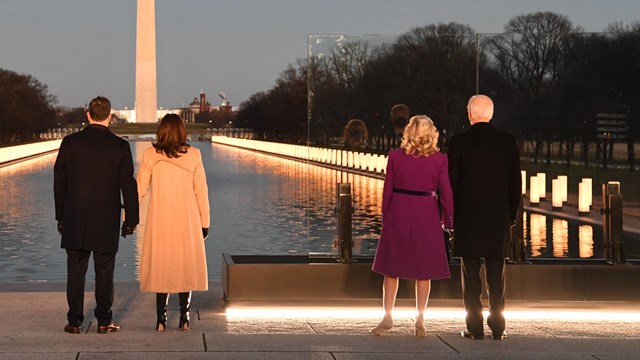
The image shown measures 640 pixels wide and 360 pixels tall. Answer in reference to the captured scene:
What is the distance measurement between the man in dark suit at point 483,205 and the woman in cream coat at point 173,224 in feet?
7.05

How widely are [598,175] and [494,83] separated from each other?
4.87 ft

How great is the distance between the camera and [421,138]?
11320 mm

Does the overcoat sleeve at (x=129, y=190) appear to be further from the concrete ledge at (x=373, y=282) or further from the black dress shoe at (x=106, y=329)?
the concrete ledge at (x=373, y=282)

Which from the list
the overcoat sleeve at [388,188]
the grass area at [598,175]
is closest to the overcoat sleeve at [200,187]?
the overcoat sleeve at [388,188]

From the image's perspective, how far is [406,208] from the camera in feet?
37.7

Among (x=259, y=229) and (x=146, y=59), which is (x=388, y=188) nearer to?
(x=259, y=229)

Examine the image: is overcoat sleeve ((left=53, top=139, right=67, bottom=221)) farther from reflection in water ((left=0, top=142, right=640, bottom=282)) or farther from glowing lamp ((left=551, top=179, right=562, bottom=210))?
glowing lamp ((left=551, top=179, right=562, bottom=210))

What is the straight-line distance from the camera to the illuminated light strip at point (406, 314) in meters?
12.9

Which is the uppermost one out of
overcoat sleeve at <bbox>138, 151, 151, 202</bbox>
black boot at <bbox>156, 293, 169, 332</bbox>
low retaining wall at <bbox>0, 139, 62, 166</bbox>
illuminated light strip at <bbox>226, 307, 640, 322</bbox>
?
overcoat sleeve at <bbox>138, 151, 151, 202</bbox>

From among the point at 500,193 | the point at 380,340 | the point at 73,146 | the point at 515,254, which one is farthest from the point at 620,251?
the point at 73,146

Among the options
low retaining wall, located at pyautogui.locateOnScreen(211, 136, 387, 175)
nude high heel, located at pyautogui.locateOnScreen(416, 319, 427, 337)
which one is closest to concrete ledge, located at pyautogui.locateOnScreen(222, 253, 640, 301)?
low retaining wall, located at pyautogui.locateOnScreen(211, 136, 387, 175)

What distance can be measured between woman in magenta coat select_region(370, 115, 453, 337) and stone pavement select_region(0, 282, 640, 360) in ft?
1.67

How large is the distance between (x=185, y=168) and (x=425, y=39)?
414 cm

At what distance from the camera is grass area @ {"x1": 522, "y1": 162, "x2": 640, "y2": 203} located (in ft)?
47.3
